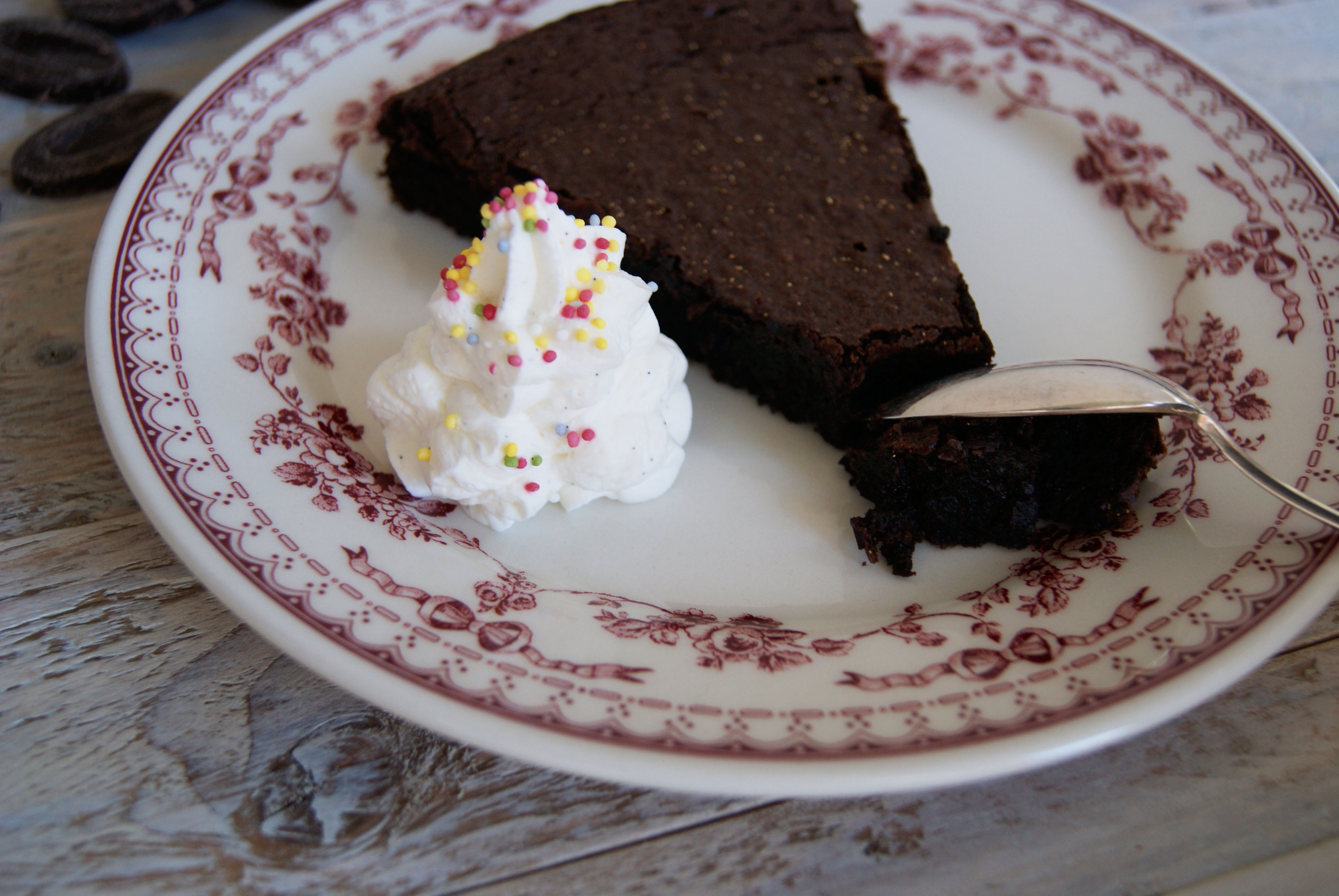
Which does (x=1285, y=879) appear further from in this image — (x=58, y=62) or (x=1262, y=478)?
(x=58, y=62)

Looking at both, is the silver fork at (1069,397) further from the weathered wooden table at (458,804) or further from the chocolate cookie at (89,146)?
the chocolate cookie at (89,146)

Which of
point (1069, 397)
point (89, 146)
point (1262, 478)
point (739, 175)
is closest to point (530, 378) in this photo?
point (739, 175)

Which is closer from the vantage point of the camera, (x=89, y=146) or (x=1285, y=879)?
(x=1285, y=879)

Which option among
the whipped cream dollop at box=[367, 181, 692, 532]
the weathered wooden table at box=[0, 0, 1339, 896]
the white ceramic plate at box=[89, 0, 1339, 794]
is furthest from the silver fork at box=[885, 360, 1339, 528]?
the whipped cream dollop at box=[367, 181, 692, 532]

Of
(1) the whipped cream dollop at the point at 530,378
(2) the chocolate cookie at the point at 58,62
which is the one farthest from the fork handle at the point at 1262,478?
(2) the chocolate cookie at the point at 58,62

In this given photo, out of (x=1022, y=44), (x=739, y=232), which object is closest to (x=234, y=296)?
(x=739, y=232)

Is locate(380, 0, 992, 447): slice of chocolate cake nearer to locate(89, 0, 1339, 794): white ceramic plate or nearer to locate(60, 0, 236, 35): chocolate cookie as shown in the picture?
locate(89, 0, 1339, 794): white ceramic plate
